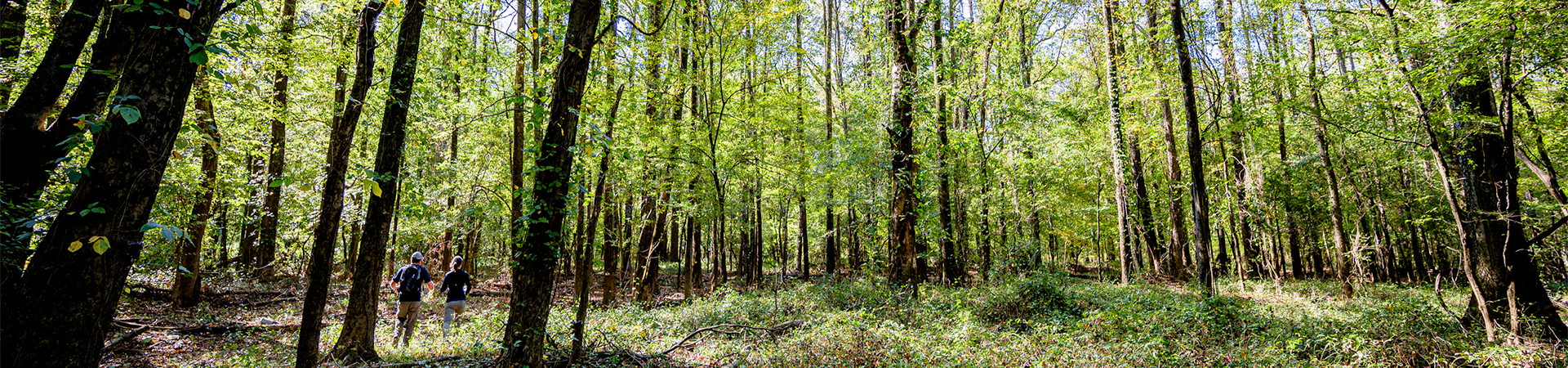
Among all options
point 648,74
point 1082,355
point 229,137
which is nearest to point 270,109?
point 229,137

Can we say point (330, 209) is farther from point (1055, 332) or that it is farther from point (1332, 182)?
point (1332, 182)

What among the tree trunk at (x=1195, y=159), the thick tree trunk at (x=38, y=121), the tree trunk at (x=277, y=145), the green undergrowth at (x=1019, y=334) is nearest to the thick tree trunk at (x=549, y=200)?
the green undergrowth at (x=1019, y=334)

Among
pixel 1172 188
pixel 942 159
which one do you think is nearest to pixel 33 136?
pixel 942 159

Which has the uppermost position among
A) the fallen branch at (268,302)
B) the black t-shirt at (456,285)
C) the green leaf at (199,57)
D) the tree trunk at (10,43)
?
the tree trunk at (10,43)

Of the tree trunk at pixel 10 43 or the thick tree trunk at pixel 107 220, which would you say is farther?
the tree trunk at pixel 10 43

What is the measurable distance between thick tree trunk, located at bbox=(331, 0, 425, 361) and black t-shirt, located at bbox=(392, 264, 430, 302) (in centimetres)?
228

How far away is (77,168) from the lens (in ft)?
8.09

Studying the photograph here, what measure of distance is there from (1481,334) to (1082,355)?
5455mm

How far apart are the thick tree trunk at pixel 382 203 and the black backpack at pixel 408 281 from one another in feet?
7.49

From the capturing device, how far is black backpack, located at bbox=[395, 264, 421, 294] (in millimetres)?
8461

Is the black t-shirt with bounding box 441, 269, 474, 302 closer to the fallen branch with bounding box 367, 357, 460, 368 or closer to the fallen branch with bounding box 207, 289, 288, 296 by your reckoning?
the fallen branch with bounding box 367, 357, 460, 368

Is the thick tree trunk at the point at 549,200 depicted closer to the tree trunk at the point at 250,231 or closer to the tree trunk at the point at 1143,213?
the tree trunk at the point at 250,231

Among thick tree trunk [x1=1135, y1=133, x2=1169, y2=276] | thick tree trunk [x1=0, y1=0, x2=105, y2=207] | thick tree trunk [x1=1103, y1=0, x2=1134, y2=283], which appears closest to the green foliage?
thick tree trunk [x1=1103, y1=0, x2=1134, y2=283]

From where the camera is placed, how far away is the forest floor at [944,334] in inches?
236
